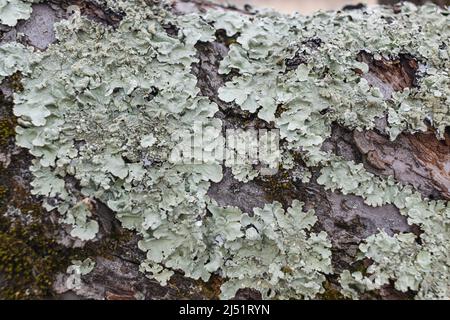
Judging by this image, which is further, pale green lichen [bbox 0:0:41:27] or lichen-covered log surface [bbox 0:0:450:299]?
pale green lichen [bbox 0:0:41:27]

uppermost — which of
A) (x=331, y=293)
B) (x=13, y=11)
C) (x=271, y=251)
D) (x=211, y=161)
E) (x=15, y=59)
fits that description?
(x=13, y=11)

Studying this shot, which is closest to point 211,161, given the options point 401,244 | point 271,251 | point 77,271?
point 271,251

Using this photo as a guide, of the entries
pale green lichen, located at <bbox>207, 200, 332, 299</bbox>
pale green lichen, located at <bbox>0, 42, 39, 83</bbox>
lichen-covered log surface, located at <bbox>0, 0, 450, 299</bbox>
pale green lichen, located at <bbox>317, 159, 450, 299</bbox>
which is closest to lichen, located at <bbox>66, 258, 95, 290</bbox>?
lichen-covered log surface, located at <bbox>0, 0, 450, 299</bbox>

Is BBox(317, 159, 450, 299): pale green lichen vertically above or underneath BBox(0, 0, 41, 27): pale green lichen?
underneath

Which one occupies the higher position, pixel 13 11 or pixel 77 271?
pixel 13 11

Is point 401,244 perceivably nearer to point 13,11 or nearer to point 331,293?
point 331,293

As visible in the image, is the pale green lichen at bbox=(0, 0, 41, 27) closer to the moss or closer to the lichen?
the lichen

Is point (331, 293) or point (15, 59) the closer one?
point (331, 293)

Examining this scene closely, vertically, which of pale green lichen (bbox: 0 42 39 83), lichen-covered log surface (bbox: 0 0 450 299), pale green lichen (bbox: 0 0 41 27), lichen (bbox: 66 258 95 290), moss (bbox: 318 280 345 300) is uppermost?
pale green lichen (bbox: 0 0 41 27)

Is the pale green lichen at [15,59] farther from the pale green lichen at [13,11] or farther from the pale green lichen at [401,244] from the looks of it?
the pale green lichen at [401,244]
